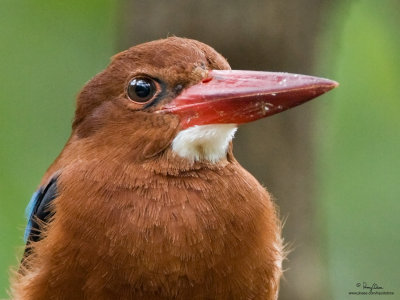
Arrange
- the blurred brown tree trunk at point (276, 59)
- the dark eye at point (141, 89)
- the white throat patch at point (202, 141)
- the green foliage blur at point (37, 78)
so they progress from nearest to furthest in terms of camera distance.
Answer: the white throat patch at point (202, 141) → the dark eye at point (141, 89) → the blurred brown tree trunk at point (276, 59) → the green foliage blur at point (37, 78)

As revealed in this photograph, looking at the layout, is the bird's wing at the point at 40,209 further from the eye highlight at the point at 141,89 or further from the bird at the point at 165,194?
the eye highlight at the point at 141,89

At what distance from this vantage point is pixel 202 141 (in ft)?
11.7

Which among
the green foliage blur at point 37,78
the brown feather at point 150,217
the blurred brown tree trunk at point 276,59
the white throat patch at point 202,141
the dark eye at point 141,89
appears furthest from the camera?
the green foliage blur at point 37,78

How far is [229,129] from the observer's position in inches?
142

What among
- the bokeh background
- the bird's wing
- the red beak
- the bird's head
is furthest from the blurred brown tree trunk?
the bird's wing

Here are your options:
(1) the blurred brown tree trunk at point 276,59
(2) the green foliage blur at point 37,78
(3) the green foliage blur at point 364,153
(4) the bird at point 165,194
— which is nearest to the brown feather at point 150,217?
(4) the bird at point 165,194

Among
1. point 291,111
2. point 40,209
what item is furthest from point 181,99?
point 291,111

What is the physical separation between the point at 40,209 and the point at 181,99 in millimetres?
791

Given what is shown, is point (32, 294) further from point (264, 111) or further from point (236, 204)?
point (264, 111)

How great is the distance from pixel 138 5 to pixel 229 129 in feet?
3.86

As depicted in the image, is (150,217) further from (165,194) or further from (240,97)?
(240,97)

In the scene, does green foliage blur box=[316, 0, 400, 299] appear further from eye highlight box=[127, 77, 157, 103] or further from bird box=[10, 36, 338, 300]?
eye highlight box=[127, 77, 157, 103]

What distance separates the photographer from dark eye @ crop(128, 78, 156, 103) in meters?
3.65

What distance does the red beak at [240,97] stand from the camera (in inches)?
137
